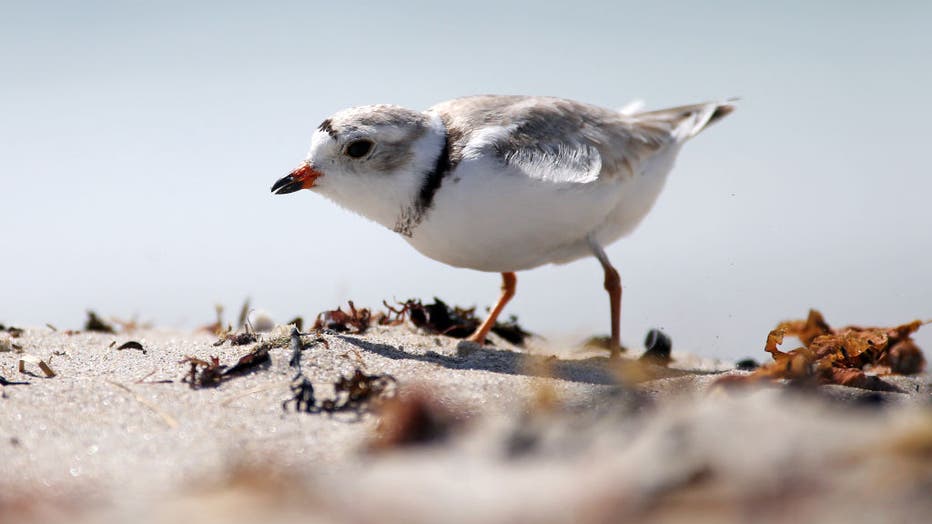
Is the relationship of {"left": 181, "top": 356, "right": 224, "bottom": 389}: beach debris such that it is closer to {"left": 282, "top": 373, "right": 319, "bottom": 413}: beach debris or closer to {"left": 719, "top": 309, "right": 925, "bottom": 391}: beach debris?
{"left": 282, "top": 373, "right": 319, "bottom": 413}: beach debris

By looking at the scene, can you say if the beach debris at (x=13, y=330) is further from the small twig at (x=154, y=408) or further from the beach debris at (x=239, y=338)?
the small twig at (x=154, y=408)

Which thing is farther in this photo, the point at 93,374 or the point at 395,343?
the point at 395,343

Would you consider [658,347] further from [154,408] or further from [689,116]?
[154,408]

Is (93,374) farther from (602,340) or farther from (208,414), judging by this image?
(602,340)

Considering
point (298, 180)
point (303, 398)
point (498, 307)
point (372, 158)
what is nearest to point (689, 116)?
point (498, 307)

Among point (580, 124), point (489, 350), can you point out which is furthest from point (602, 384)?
point (580, 124)
